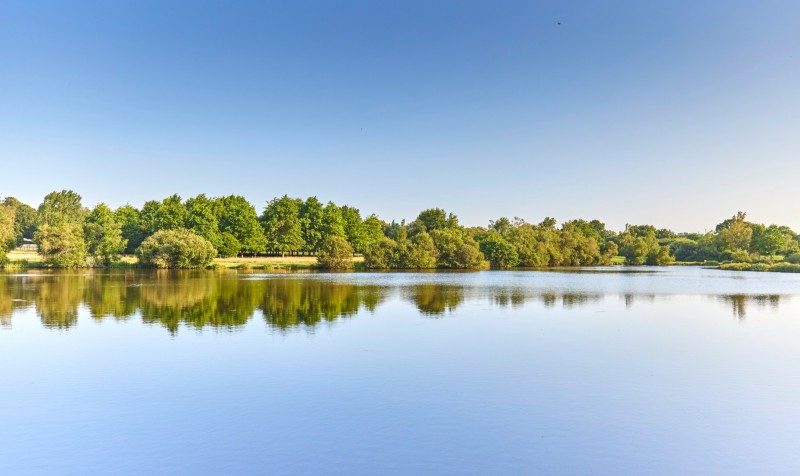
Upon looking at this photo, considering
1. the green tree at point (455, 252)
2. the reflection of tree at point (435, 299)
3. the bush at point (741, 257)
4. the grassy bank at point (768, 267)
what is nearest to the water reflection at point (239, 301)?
the reflection of tree at point (435, 299)

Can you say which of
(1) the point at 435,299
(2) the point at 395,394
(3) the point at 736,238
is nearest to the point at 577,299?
(1) the point at 435,299

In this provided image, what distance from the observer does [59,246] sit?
7131 cm

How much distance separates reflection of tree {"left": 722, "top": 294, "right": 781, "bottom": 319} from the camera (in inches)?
1193

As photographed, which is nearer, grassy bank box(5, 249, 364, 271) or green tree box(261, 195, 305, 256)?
grassy bank box(5, 249, 364, 271)

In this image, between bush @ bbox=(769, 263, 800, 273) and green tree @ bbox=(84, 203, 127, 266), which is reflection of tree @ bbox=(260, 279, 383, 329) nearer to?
green tree @ bbox=(84, 203, 127, 266)

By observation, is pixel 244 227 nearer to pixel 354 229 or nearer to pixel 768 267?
pixel 354 229

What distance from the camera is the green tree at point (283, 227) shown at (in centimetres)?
9356

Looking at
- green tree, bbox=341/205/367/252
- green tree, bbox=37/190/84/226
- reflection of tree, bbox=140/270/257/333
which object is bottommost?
reflection of tree, bbox=140/270/257/333

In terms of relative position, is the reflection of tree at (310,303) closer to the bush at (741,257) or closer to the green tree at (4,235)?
the green tree at (4,235)

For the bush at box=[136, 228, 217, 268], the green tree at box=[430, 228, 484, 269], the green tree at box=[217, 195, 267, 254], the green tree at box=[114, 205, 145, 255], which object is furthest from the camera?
the green tree at box=[430, 228, 484, 269]

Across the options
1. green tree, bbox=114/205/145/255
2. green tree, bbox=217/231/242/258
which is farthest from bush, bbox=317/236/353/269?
green tree, bbox=114/205/145/255

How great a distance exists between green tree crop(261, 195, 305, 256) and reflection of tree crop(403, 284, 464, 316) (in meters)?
53.7

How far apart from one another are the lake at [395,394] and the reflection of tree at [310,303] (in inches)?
15.4

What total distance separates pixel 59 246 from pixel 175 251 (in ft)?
46.6
